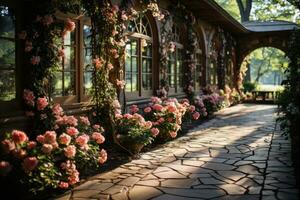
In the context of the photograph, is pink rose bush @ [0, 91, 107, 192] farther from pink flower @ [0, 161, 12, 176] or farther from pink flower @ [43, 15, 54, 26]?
pink flower @ [43, 15, 54, 26]

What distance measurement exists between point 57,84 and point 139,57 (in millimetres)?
3354

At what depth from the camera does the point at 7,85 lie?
523cm

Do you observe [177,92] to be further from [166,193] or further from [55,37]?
[166,193]

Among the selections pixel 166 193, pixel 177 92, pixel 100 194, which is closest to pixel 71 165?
pixel 100 194

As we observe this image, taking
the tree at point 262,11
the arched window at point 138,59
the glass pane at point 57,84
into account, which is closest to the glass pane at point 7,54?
the glass pane at point 57,84

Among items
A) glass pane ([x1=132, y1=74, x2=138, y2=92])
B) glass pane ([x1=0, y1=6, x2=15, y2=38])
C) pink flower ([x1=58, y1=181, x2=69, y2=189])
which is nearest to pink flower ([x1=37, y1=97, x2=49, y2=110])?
glass pane ([x1=0, y1=6, x2=15, y2=38])

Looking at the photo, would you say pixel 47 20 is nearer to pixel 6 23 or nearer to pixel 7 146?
pixel 6 23

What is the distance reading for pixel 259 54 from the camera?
3344cm

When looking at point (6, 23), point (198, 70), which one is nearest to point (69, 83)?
point (6, 23)

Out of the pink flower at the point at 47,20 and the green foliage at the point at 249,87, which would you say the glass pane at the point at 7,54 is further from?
the green foliage at the point at 249,87

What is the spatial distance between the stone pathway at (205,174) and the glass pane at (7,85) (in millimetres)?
1628

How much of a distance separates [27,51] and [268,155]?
4369 mm

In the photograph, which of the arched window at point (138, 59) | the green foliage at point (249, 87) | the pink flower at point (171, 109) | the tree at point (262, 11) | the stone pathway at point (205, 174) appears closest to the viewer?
the stone pathway at point (205, 174)

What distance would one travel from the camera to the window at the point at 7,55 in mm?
5152
